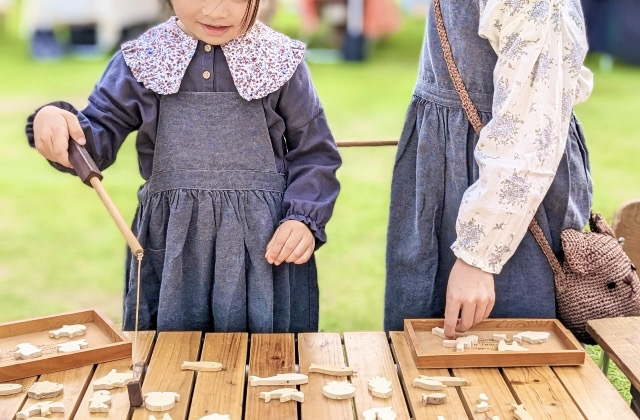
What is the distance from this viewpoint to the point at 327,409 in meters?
1.43

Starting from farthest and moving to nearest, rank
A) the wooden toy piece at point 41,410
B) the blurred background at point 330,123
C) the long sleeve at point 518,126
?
the blurred background at point 330,123 < the long sleeve at point 518,126 < the wooden toy piece at point 41,410

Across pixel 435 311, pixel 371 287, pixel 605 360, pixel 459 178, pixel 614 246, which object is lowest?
pixel 371 287

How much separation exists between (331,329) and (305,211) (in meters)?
1.88

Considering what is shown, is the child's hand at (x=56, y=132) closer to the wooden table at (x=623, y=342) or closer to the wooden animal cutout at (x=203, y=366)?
the wooden animal cutout at (x=203, y=366)

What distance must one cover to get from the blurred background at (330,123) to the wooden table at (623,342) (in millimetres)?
1012

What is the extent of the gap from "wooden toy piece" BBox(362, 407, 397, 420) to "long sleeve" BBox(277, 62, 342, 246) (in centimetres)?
47

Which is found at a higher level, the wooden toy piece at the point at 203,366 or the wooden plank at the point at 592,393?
the wooden toy piece at the point at 203,366

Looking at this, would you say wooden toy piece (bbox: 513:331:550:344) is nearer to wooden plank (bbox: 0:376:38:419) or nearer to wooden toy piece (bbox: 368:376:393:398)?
wooden toy piece (bbox: 368:376:393:398)

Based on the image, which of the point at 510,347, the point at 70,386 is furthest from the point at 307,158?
the point at 70,386

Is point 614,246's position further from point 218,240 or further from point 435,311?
point 218,240

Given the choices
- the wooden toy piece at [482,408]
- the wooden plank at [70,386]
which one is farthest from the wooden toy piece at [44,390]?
the wooden toy piece at [482,408]

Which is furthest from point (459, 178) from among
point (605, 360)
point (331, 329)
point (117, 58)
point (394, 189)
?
point (331, 329)

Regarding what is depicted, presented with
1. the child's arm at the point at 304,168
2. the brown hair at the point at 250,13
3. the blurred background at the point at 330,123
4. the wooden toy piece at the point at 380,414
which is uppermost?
the brown hair at the point at 250,13

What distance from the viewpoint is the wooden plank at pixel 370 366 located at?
1.45 meters
